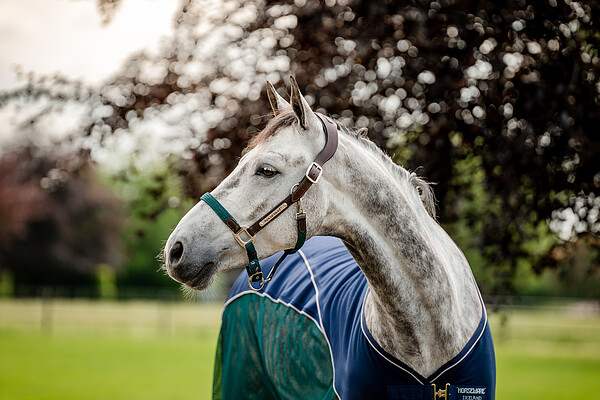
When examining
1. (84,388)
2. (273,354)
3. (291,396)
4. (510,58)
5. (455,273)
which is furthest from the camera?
(84,388)

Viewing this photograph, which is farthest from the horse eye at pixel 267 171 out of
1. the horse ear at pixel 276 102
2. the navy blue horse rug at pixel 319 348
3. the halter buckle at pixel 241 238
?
the navy blue horse rug at pixel 319 348

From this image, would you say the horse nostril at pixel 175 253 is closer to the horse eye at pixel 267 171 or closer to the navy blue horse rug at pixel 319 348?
the horse eye at pixel 267 171

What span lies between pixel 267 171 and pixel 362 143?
1.90ft

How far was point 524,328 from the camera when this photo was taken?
20.2m

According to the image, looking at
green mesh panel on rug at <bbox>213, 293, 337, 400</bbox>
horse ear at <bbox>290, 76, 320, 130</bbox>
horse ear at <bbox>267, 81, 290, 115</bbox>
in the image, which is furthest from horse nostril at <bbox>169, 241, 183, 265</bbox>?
green mesh panel on rug at <bbox>213, 293, 337, 400</bbox>

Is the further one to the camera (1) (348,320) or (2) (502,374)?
(2) (502,374)

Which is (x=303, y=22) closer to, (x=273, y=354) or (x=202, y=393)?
(x=273, y=354)

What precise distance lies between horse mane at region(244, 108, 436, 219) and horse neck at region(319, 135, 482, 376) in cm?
17

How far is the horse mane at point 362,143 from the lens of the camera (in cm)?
252

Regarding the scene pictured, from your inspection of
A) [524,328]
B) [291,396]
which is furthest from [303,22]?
[524,328]

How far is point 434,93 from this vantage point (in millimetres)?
4031

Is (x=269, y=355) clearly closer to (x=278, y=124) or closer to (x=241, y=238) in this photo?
(x=241, y=238)

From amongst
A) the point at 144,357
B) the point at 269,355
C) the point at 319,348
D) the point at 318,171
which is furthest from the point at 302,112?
the point at 144,357

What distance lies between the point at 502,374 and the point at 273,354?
28.0 ft
